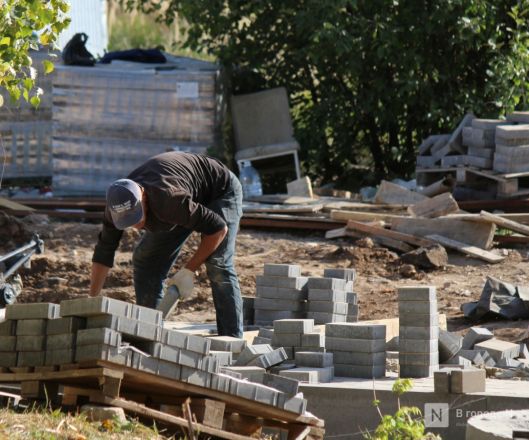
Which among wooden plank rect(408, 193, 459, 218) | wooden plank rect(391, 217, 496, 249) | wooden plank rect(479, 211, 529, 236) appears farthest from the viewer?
wooden plank rect(408, 193, 459, 218)

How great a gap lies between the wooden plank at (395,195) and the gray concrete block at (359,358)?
6595 millimetres

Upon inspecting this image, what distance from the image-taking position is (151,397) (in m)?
6.54

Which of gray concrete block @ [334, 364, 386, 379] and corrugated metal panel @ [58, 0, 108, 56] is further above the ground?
corrugated metal panel @ [58, 0, 108, 56]

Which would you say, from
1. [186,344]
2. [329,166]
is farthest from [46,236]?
[186,344]

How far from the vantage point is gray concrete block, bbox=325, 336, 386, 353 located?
763 cm

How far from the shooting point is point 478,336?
892 centimetres

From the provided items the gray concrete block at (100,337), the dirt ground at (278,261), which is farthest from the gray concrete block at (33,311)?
the dirt ground at (278,261)

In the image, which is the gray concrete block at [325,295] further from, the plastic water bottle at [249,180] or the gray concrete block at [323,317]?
the plastic water bottle at [249,180]

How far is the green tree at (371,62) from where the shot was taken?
50.9 feet

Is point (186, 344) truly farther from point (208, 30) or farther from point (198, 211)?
point (208, 30)

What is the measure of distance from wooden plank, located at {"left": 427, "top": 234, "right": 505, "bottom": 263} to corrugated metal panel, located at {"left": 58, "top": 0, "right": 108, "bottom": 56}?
9881 millimetres

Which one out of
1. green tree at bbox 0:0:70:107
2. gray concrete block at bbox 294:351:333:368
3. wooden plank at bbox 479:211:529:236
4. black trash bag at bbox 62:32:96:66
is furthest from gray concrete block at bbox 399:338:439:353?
black trash bag at bbox 62:32:96:66

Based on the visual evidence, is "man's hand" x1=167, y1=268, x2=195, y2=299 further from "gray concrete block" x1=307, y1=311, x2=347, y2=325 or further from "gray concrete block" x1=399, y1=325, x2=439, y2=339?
"gray concrete block" x1=307, y1=311, x2=347, y2=325

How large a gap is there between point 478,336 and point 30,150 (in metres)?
10.2
